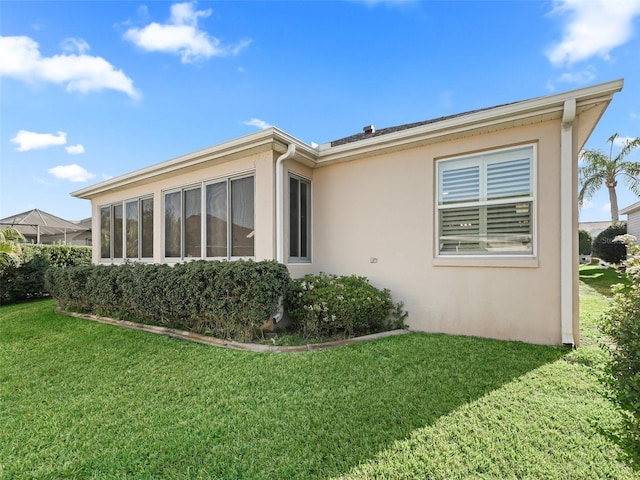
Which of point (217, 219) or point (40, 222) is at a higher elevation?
point (40, 222)

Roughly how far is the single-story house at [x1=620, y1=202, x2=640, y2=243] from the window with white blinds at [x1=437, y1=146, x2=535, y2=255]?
16.5 meters

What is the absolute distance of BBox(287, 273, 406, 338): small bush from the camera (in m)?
5.57

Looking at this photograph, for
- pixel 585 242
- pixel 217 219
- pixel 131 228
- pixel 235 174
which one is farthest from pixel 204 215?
pixel 585 242

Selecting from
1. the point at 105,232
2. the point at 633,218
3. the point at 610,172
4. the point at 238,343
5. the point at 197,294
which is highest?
the point at 610,172

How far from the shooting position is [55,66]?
8703mm

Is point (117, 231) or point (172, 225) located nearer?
point (172, 225)

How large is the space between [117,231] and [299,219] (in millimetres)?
6720

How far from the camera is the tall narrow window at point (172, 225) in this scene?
826 centimetres

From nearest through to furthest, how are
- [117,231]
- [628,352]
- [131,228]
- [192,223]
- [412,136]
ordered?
[628,352] → [412,136] → [192,223] → [131,228] → [117,231]

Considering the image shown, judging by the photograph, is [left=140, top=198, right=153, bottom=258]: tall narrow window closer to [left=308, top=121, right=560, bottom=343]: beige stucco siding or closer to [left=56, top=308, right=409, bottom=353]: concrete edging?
[left=56, top=308, right=409, bottom=353]: concrete edging

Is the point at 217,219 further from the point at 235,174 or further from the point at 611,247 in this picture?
the point at 611,247

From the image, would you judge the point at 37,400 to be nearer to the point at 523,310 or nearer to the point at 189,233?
the point at 189,233

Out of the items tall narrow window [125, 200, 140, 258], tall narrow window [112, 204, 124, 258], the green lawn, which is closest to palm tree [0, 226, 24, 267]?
tall narrow window [112, 204, 124, 258]

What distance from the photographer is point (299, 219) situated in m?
7.27
